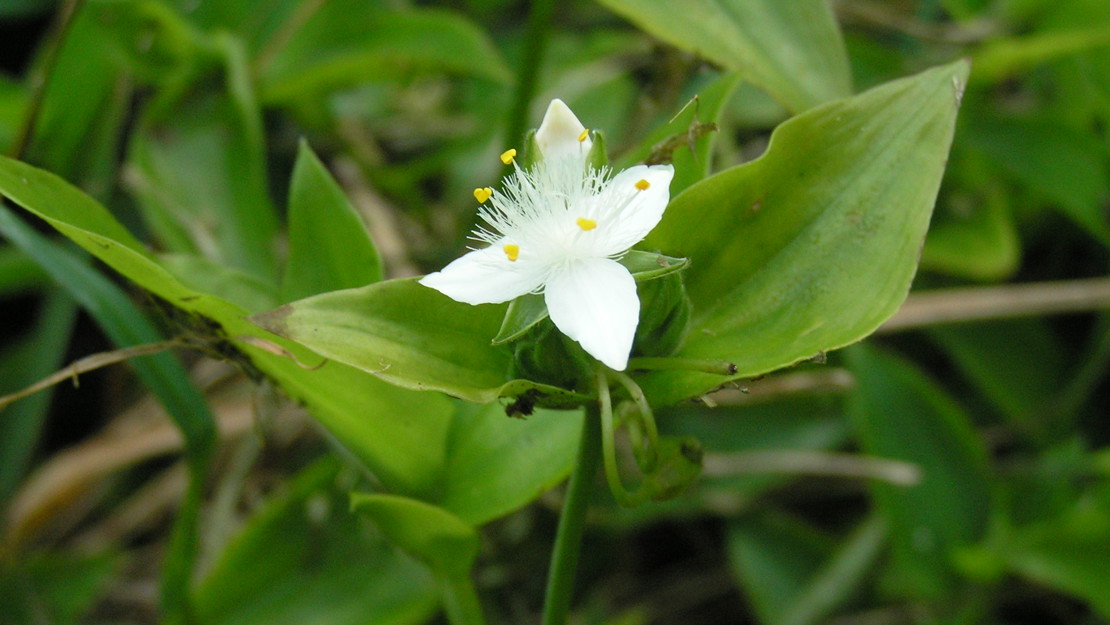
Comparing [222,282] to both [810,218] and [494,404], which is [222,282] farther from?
[810,218]

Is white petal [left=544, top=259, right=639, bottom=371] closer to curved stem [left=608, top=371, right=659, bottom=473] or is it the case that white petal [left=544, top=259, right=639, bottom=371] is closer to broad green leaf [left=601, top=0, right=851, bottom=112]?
curved stem [left=608, top=371, right=659, bottom=473]

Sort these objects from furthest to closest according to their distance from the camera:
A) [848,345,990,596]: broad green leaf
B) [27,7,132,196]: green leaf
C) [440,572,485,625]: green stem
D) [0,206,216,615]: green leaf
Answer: [27,7,132,196]: green leaf, [848,345,990,596]: broad green leaf, [0,206,216,615]: green leaf, [440,572,485,625]: green stem

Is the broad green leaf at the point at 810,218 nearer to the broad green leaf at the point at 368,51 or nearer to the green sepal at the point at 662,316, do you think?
the green sepal at the point at 662,316

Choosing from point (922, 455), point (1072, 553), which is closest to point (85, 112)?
point (922, 455)

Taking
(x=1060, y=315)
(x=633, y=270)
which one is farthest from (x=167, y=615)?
(x=1060, y=315)

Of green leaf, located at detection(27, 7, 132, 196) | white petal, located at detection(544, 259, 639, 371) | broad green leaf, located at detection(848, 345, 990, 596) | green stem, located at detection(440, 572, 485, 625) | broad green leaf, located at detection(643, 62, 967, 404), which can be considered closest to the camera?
white petal, located at detection(544, 259, 639, 371)

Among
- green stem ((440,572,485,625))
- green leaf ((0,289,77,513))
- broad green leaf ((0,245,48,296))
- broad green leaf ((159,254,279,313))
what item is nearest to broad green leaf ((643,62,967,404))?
green stem ((440,572,485,625))
